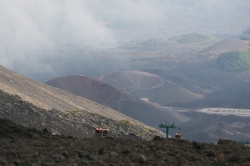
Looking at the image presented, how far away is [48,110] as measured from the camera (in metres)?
42.7

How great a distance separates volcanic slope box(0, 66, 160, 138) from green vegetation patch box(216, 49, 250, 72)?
98631 mm

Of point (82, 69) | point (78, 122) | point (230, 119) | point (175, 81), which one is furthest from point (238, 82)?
point (78, 122)

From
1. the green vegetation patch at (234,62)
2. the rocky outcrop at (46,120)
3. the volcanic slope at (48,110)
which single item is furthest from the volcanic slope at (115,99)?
the green vegetation patch at (234,62)

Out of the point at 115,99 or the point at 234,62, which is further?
the point at 234,62

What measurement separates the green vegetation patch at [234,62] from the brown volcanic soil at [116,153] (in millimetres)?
145545

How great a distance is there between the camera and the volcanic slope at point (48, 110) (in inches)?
1315

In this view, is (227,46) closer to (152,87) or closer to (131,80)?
(131,80)

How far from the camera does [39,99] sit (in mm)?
51375

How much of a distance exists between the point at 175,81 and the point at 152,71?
18052 millimetres

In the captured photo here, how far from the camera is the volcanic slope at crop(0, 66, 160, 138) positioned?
33.4 m

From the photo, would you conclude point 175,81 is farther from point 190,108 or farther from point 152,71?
point 190,108

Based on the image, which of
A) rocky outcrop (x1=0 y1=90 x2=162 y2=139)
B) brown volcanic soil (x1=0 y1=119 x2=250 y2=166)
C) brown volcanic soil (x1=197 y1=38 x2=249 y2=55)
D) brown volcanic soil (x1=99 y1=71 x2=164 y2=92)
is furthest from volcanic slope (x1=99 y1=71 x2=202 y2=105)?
brown volcanic soil (x1=0 y1=119 x2=250 y2=166)

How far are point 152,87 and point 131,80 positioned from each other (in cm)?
1287

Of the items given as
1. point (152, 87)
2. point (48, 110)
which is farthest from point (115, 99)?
point (48, 110)
